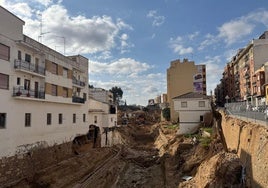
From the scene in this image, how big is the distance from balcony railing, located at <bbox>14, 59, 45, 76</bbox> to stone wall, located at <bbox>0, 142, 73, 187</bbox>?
29.0 feet

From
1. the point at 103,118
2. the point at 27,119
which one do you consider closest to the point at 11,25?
the point at 27,119

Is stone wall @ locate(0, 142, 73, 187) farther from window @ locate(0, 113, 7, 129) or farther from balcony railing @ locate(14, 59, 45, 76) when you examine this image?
balcony railing @ locate(14, 59, 45, 76)

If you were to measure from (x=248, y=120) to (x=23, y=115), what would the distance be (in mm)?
22566

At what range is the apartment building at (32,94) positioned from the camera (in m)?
26.0

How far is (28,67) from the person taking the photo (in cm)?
2933

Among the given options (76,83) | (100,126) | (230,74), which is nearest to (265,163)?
A: (76,83)

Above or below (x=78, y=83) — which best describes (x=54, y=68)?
above

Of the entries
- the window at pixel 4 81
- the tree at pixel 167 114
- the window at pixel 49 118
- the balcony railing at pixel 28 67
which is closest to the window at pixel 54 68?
the balcony railing at pixel 28 67

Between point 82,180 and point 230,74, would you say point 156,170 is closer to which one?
point 82,180

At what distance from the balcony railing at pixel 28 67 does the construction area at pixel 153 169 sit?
36.0 ft

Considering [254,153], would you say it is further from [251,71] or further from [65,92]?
[251,71]

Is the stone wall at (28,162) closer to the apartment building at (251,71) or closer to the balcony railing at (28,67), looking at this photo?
the balcony railing at (28,67)

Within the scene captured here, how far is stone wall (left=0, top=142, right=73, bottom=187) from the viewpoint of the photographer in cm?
2551

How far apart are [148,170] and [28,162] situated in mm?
16492
